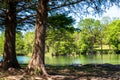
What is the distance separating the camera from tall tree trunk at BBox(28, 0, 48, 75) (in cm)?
1329

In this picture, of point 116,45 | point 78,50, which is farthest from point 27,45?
point 116,45

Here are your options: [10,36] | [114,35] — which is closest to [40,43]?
[10,36]

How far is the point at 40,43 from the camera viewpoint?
13.6 m

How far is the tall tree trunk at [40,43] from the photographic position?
1329 centimetres

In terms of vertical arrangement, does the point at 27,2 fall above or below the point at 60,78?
above

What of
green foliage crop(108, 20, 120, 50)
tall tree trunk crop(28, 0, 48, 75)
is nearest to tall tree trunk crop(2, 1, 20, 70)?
tall tree trunk crop(28, 0, 48, 75)

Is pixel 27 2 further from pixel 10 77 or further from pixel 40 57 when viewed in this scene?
pixel 10 77

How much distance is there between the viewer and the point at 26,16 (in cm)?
1773

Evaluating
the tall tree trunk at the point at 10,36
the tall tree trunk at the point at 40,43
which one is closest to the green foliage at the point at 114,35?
the tall tree trunk at the point at 10,36

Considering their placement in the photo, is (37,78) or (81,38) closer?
(37,78)

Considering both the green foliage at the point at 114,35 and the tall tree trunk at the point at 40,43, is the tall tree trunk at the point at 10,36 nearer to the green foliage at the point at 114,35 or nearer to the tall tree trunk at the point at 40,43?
the tall tree trunk at the point at 40,43

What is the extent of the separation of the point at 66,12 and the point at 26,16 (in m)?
2.19

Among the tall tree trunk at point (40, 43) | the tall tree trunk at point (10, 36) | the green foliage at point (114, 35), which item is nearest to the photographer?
the tall tree trunk at point (40, 43)

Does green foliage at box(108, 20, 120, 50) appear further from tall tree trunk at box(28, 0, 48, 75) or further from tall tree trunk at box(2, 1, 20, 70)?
tall tree trunk at box(28, 0, 48, 75)
